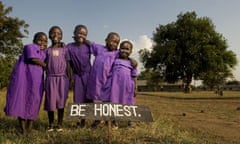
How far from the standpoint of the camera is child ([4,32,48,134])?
5.94 metres

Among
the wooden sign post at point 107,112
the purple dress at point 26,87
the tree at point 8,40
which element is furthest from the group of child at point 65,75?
the tree at point 8,40

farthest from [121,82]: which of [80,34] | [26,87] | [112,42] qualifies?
[26,87]

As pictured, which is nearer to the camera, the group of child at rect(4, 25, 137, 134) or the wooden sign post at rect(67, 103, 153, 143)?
the wooden sign post at rect(67, 103, 153, 143)

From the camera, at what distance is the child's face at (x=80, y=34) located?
21.3 ft

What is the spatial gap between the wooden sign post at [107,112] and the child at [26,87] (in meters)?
1.35

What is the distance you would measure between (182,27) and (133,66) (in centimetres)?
4108

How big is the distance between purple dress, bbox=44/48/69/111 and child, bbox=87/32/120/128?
508 millimetres

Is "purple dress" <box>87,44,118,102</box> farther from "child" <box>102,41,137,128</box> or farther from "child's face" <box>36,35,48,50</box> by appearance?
"child's face" <box>36,35,48,50</box>

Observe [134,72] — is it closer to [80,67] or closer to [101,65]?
[101,65]

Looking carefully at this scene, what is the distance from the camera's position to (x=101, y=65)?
21.2 ft

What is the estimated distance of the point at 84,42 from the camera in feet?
21.7

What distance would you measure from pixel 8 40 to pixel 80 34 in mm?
35792

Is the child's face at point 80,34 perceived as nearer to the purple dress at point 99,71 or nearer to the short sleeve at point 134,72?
the purple dress at point 99,71

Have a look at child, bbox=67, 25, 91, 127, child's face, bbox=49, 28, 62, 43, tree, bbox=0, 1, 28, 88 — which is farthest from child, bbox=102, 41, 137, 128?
tree, bbox=0, 1, 28, 88
